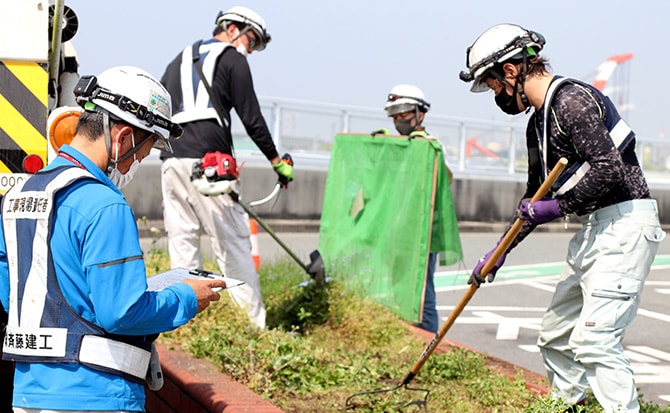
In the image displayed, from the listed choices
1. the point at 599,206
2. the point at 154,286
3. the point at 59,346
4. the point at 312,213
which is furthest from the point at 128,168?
the point at 312,213

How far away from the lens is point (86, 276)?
9.05 ft

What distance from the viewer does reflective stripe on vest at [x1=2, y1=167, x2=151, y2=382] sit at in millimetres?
2793

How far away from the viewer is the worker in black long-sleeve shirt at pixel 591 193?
406cm

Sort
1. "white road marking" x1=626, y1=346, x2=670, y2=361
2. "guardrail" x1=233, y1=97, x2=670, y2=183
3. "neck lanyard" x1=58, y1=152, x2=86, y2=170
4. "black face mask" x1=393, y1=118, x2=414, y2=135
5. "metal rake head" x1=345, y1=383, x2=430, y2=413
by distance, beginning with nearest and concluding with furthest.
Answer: "neck lanyard" x1=58, y1=152, x2=86, y2=170 < "metal rake head" x1=345, y1=383, x2=430, y2=413 < "white road marking" x1=626, y1=346, x2=670, y2=361 < "black face mask" x1=393, y1=118, x2=414, y2=135 < "guardrail" x1=233, y1=97, x2=670, y2=183

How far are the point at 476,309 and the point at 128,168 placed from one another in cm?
670

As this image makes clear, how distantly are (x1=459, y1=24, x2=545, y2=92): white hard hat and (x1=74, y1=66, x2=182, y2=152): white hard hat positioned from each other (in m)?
1.76

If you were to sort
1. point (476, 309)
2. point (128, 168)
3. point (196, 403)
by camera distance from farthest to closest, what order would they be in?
point (476, 309), point (196, 403), point (128, 168)

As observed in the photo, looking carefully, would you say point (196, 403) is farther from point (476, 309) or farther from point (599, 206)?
point (476, 309)

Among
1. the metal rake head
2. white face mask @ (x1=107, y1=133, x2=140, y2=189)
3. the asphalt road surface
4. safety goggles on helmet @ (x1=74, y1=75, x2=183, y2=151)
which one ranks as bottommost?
the asphalt road surface

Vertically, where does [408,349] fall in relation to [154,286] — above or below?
below

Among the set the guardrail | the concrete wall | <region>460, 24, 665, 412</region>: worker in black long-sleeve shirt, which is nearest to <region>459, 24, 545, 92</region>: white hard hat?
<region>460, 24, 665, 412</region>: worker in black long-sleeve shirt

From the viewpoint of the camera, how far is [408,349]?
6227 millimetres

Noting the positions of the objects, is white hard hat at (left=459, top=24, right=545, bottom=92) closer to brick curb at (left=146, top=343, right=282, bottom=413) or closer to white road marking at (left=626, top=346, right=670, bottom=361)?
brick curb at (left=146, top=343, right=282, bottom=413)

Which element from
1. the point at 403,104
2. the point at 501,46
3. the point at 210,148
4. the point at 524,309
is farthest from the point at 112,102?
the point at 524,309
